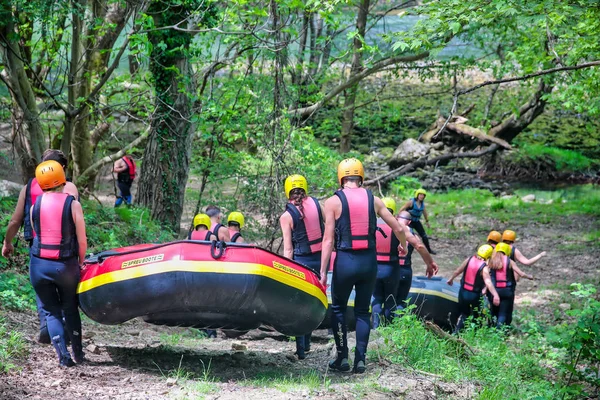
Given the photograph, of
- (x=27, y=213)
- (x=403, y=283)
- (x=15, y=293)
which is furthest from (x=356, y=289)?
(x=15, y=293)

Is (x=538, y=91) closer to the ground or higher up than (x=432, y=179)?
higher up

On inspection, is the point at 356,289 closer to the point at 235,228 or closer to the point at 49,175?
the point at 49,175

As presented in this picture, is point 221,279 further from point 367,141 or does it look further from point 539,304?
point 367,141

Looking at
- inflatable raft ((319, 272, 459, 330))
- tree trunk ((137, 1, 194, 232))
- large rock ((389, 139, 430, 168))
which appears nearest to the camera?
inflatable raft ((319, 272, 459, 330))

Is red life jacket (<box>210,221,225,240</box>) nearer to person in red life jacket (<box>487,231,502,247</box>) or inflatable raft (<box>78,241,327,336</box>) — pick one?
inflatable raft (<box>78,241,327,336</box>)

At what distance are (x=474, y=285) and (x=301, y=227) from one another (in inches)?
148

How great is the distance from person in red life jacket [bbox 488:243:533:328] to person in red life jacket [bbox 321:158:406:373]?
13.9 feet

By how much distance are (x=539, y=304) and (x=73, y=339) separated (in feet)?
28.3

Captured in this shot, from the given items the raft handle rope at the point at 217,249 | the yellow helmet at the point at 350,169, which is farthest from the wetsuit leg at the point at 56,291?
the yellow helmet at the point at 350,169

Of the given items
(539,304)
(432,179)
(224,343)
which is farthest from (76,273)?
(432,179)

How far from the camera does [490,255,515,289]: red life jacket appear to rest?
382 inches

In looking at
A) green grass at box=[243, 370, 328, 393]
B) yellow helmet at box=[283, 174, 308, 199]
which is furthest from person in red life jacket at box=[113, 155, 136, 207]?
green grass at box=[243, 370, 328, 393]

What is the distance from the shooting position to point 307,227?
6738mm

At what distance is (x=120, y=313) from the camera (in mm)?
5410
